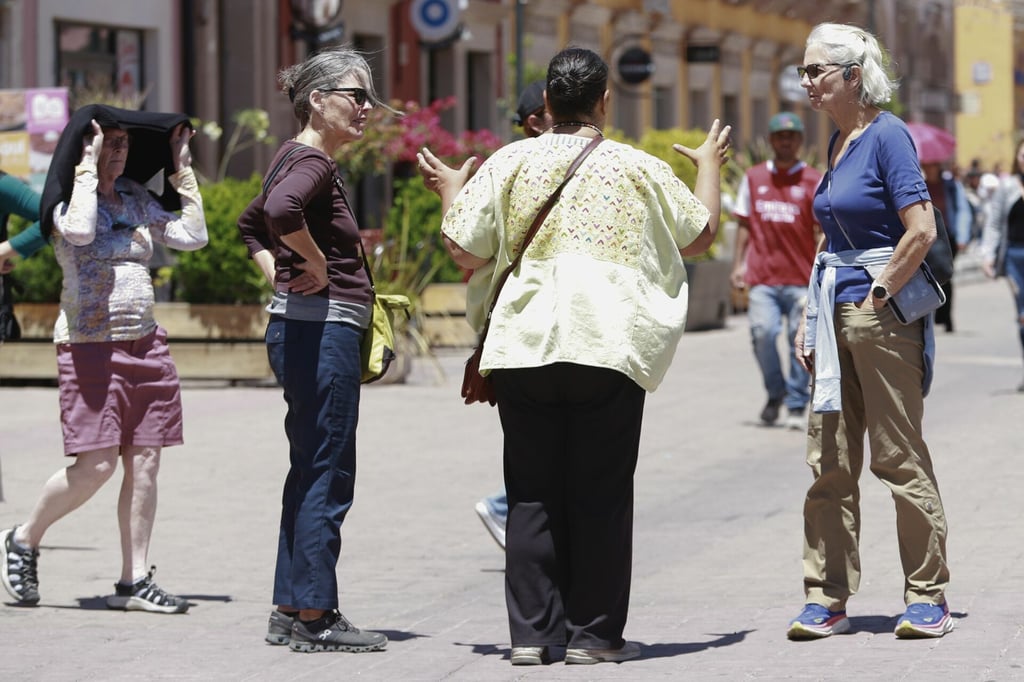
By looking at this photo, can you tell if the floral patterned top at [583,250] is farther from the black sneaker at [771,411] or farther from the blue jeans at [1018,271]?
the blue jeans at [1018,271]

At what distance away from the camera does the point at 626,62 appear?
32438 mm

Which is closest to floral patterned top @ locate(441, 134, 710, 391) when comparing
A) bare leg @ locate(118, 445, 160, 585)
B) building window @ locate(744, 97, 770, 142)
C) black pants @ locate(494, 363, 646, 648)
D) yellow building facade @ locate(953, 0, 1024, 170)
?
black pants @ locate(494, 363, 646, 648)

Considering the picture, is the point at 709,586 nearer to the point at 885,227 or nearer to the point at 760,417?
the point at 885,227

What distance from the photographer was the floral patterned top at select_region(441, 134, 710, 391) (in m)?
5.83

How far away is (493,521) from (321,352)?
1.66 metres

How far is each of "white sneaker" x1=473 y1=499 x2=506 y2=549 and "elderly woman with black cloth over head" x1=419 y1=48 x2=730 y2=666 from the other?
64.7 inches

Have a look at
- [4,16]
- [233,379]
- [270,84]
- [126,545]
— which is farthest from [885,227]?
[270,84]

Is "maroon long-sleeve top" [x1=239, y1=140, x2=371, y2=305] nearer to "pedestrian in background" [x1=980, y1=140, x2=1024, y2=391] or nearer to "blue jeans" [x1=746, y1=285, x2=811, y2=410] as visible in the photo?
"blue jeans" [x1=746, y1=285, x2=811, y2=410]

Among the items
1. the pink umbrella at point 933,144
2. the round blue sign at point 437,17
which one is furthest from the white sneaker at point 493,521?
the round blue sign at point 437,17

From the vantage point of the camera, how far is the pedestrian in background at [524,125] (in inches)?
291

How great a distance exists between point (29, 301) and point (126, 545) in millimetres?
8580

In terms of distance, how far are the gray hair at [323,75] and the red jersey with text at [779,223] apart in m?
6.13

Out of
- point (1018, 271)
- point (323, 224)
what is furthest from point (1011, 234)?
point (323, 224)

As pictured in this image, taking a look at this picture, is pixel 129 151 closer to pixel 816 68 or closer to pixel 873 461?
pixel 816 68
